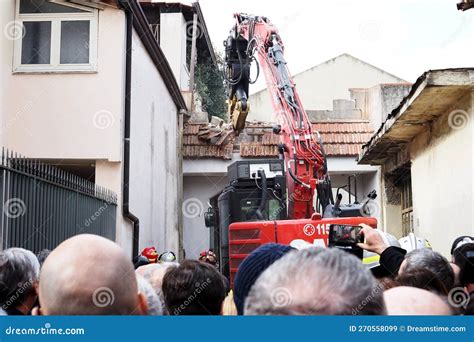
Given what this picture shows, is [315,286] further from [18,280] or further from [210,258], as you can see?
[210,258]

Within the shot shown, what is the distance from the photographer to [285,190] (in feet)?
40.5

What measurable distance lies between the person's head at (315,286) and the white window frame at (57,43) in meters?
10.8

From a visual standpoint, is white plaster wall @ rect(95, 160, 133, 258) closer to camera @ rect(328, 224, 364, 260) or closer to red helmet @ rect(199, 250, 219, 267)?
red helmet @ rect(199, 250, 219, 267)

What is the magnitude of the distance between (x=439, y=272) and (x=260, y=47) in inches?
428

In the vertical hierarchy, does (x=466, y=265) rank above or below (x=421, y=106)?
below

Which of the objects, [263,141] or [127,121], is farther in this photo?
[263,141]

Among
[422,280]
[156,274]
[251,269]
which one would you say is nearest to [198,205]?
[156,274]

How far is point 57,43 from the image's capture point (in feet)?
40.9

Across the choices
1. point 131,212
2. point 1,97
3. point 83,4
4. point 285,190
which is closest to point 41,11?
point 83,4

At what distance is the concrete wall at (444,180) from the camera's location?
10.2m

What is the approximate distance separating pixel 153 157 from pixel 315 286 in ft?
48.4

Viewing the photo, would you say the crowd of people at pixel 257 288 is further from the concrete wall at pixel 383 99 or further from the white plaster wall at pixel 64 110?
the concrete wall at pixel 383 99

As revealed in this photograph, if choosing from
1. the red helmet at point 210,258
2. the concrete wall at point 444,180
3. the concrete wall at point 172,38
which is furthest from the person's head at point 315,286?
the concrete wall at point 172,38

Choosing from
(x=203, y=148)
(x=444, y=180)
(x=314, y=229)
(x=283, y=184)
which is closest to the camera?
(x=314, y=229)
